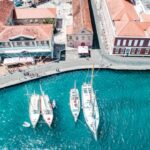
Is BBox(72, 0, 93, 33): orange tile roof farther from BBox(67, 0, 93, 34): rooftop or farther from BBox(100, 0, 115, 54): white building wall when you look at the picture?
BBox(100, 0, 115, 54): white building wall

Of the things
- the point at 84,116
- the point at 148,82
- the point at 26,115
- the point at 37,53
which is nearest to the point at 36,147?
the point at 26,115

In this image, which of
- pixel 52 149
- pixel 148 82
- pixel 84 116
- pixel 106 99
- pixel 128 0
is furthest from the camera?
pixel 128 0

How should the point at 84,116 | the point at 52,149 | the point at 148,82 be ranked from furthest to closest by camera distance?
the point at 148,82
the point at 84,116
the point at 52,149

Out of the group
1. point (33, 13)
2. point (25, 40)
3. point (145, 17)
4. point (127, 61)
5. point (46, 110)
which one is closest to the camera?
point (46, 110)

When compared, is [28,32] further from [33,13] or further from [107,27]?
[107,27]

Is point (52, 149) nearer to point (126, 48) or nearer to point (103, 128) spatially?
point (103, 128)

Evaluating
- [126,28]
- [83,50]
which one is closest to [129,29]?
[126,28]

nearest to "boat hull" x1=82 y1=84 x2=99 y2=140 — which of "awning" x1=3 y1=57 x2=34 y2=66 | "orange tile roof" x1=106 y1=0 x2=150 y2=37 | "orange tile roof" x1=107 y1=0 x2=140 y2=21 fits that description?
"awning" x1=3 y1=57 x2=34 y2=66
